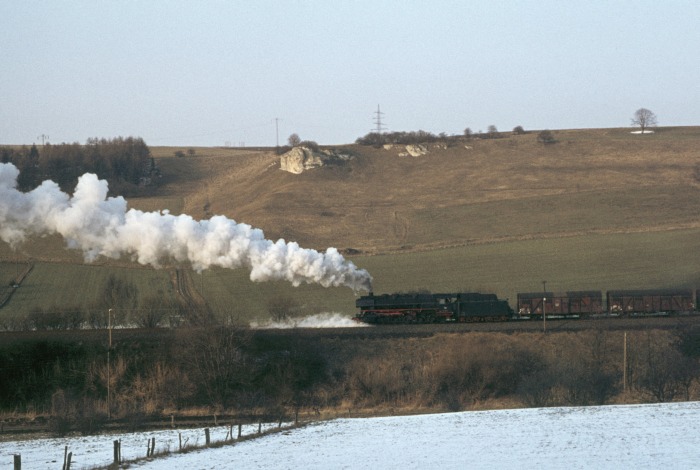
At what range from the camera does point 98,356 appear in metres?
62.5

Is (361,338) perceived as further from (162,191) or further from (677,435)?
(162,191)

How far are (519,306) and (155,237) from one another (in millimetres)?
30278

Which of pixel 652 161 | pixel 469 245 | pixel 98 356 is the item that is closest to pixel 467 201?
pixel 469 245

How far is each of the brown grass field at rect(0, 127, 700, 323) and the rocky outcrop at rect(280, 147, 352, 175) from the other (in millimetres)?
2563

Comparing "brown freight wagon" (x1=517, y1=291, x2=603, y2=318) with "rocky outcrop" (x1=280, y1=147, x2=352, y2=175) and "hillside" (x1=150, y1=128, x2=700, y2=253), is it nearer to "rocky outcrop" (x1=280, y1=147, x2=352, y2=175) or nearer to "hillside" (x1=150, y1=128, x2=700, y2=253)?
"hillside" (x1=150, y1=128, x2=700, y2=253)

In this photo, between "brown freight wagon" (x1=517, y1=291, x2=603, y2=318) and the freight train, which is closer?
the freight train

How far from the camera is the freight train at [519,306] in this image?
71562 mm

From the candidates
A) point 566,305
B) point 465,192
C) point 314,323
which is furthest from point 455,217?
point 314,323

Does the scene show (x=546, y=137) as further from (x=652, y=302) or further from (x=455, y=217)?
(x=652, y=302)

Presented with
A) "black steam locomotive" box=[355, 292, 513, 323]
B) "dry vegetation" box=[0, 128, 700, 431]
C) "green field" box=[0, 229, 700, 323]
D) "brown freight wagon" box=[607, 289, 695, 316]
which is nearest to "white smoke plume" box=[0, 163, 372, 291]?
"dry vegetation" box=[0, 128, 700, 431]

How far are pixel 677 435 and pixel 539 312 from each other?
37.4 m

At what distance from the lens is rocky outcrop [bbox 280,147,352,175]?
154 meters

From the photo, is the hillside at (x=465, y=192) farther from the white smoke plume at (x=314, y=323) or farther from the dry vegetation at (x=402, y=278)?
the white smoke plume at (x=314, y=323)

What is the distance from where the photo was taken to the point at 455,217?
12088cm
